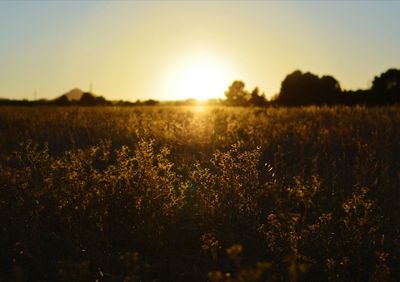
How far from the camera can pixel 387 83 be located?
31672mm

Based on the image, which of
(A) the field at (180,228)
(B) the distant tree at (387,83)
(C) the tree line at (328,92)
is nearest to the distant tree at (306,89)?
(C) the tree line at (328,92)

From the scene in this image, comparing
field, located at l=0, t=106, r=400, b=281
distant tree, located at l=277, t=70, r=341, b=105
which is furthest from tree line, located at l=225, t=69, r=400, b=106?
field, located at l=0, t=106, r=400, b=281

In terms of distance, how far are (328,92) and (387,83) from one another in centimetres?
509

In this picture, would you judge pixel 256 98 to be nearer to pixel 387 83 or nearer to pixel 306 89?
pixel 306 89

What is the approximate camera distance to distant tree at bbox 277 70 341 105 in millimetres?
36000

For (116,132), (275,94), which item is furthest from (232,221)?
(275,94)

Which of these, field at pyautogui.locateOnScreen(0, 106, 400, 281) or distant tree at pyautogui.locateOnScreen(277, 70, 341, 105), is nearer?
field at pyautogui.locateOnScreen(0, 106, 400, 281)

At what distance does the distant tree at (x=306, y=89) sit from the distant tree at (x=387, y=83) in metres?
2.94

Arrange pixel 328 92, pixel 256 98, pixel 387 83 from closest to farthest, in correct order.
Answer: pixel 387 83 < pixel 328 92 < pixel 256 98

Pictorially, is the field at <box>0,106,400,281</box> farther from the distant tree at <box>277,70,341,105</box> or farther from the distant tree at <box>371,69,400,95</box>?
the distant tree at <box>277,70,341,105</box>

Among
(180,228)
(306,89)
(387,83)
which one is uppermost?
(387,83)

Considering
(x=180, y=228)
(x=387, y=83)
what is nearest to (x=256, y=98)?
(x=387, y=83)

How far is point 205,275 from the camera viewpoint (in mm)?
4047

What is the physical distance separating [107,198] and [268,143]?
5.46 meters
